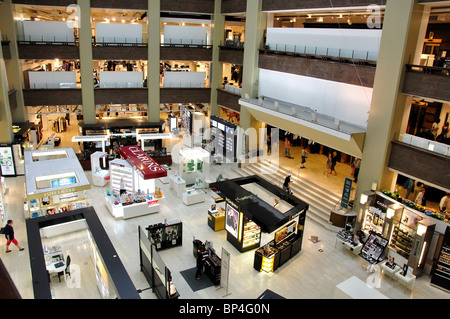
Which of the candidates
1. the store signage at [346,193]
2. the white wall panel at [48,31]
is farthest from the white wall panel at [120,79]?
the store signage at [346,193]

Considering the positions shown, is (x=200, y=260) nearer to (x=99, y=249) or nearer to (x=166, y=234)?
(x=166, y=234)

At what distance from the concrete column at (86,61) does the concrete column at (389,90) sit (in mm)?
19281

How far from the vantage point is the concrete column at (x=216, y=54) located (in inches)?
1058

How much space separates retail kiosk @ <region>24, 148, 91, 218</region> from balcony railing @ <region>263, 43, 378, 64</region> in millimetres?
13247

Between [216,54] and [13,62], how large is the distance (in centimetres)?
1424

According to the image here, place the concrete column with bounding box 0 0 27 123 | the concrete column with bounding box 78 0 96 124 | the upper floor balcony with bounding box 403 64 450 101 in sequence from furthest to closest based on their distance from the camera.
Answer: the concrete column with bounding box 78 0 96 124 < the concrete column with bounding box 0 0 27 123 < the upper floor balcony with bounding box 403 64 450 101

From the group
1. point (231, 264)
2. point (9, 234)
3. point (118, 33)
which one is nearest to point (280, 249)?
point (231, 264)

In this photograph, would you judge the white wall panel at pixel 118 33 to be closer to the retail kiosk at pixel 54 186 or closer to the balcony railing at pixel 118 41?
the balcony railing at pixel 118 41

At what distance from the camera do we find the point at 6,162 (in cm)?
2145

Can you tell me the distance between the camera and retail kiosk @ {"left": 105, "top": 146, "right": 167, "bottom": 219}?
17.2 m

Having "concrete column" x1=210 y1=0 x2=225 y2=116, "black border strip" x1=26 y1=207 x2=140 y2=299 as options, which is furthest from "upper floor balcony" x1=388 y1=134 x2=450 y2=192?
"concrete column" x1=210 y1=0 x2=225 y2=116

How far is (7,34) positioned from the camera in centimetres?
2291

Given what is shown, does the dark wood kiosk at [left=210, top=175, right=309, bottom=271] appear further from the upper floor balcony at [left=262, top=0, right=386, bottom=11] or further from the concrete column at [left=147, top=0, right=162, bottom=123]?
the concrete column at [left=147, top=0, right=162, bottom=123]

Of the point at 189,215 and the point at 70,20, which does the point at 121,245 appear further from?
the point at 70,20
